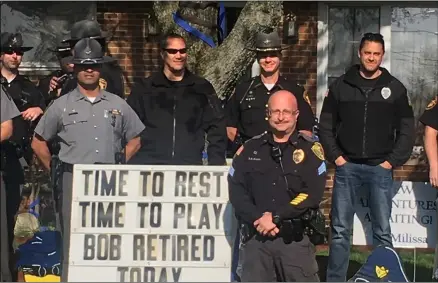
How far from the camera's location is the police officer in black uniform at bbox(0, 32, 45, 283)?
7.27 meters

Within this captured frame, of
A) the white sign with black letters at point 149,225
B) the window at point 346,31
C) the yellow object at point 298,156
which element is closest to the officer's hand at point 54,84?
the white sign with black letters at point 149,225

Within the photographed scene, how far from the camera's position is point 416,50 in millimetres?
11430

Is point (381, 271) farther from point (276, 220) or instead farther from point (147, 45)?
point (147, 45)

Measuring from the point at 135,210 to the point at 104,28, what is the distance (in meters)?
5.24

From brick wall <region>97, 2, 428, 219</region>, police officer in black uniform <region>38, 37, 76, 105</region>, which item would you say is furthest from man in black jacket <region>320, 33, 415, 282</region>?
brick wall <region>97, 2, 428, 219</region>

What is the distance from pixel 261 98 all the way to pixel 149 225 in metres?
1.39

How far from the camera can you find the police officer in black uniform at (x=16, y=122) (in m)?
7.27

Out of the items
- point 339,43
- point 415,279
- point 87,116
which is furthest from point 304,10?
point 87,116

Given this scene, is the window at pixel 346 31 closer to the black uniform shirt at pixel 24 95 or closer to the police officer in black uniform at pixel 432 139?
the police officer in black uniform at pixel 432 139

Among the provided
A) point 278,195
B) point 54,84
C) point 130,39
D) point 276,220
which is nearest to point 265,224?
point 276,220

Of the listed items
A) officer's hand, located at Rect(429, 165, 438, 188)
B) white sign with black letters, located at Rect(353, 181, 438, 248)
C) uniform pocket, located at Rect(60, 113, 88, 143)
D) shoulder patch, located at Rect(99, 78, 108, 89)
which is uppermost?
shoulder patch, located at Rect(99, 78, 108, 89)

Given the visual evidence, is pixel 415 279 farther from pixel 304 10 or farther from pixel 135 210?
pixel 304 10

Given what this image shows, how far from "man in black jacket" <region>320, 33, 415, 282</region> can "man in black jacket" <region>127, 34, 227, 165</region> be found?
2.99 ft

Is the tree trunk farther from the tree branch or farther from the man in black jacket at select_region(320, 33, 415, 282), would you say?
the man in black jacket at select_region(320, 33, 415, 282)
